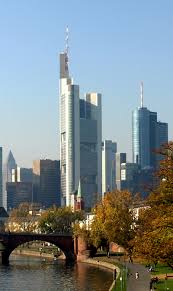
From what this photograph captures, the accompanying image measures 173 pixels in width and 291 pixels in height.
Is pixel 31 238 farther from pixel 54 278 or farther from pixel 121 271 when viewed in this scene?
pixel 121 271

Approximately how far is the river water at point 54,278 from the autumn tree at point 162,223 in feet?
97.6

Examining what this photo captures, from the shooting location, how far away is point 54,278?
101188mm

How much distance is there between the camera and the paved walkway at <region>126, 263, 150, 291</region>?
237 ft

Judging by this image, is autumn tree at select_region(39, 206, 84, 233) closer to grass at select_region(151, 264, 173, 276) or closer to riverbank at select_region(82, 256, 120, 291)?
riverbank at select_region(82, 256, 120, 291)

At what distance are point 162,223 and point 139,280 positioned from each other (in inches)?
1201

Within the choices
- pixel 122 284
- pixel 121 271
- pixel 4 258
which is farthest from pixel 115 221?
pixel 4 258

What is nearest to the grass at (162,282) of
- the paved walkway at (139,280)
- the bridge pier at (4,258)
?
the paved walkway at (139,280)

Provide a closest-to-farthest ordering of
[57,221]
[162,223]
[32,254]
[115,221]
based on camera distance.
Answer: [162,223] → [115,221] → [32,254] → [57,221]

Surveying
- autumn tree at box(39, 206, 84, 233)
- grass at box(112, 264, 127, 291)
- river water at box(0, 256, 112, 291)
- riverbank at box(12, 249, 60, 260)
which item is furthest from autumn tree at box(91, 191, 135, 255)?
autumn tree at box(39, 206, 84, 233)

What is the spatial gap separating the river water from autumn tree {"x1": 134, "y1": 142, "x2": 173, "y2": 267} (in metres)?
29.7

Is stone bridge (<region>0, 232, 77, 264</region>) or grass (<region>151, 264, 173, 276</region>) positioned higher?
stone bridge (<region>0, 232, 77, 264</region>)

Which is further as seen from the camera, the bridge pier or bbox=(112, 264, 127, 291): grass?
the bridge pier

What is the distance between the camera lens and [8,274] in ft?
358

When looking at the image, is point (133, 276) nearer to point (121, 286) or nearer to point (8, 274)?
point (121, 286)
